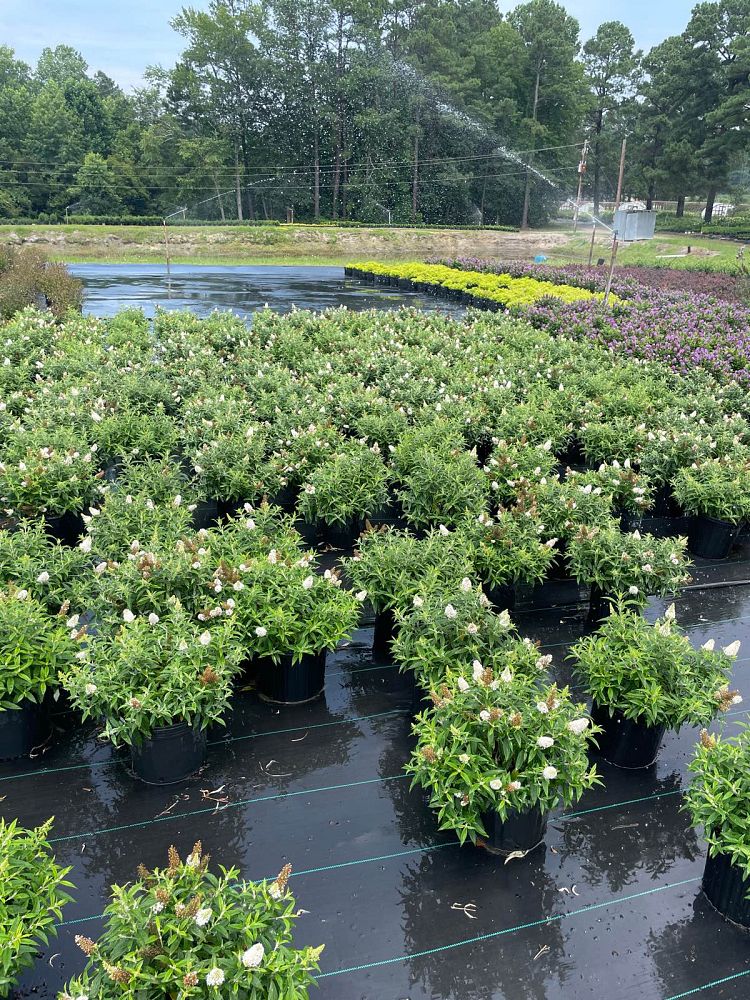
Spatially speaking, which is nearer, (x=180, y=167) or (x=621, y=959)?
(x=621, y=959)

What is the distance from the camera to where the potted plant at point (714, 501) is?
5887 mm

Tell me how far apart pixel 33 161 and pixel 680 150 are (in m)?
46.1

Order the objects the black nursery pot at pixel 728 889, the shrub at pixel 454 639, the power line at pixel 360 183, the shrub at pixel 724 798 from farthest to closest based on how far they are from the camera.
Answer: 1. the power line at pixel 360 183
2. the shrub at pixel 454 639
3. the black nursery pot at pixel 728 889
4. the shrub at pixel 724 798

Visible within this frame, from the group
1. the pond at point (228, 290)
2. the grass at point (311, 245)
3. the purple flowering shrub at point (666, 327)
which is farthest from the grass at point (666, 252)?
the purple flowering shrub at point (666, 327)

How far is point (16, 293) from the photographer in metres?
13.8

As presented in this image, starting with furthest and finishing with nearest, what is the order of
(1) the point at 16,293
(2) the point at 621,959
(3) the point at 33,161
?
(3) the point at 33,161 < (1) the point at 16,293 < (2) the point at 621,959

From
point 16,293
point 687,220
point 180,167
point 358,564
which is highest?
point 180,167

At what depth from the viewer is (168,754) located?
3.34m

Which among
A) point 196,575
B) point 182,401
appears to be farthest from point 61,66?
point 196,575

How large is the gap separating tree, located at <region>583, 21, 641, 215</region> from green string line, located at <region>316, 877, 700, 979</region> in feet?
228

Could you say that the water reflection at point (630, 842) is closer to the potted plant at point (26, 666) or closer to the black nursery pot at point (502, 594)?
the black nursery pot at point (502, 594)

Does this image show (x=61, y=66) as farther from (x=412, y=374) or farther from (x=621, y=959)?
(x=621, y=959)

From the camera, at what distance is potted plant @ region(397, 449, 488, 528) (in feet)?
18.0

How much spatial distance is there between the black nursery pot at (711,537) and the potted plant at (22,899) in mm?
5622
